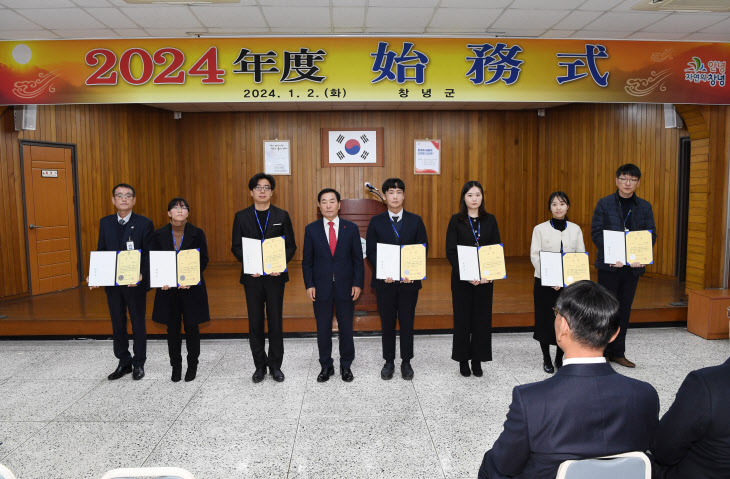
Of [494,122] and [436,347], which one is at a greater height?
[494,122]

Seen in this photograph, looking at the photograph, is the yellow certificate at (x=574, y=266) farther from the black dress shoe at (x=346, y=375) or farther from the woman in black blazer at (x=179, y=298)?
the woman in black blazer at (x=179, y=298)

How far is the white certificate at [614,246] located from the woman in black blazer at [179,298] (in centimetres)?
314

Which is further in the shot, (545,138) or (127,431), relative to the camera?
(545,138)

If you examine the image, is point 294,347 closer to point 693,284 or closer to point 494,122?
point 693,284

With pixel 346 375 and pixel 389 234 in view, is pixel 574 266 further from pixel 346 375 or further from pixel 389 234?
pixel 346 375

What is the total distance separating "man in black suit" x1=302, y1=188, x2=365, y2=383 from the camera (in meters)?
3.51

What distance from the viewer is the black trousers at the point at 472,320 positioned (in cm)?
359

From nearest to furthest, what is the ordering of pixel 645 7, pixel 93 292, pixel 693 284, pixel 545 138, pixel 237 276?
pixel 645 7 < pixel 693 284 < pixel 93 292 < pixel 237 276 < pixel 545 138

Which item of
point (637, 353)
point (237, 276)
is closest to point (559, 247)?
point (637, 353)

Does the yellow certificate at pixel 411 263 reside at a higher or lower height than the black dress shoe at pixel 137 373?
higher

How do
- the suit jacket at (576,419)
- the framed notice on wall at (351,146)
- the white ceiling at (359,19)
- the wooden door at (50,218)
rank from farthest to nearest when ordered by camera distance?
1. the framed notice on wall at (351,146)
2. the wooden door at (50,218)
3. the white ceiling at (359,19)
4. the suit jacket at (576,419)

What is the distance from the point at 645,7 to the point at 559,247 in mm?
2256

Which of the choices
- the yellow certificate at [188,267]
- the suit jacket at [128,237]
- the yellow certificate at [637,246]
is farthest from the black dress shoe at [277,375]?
the yellow certificate at [637,246]

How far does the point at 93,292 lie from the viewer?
6430mm
